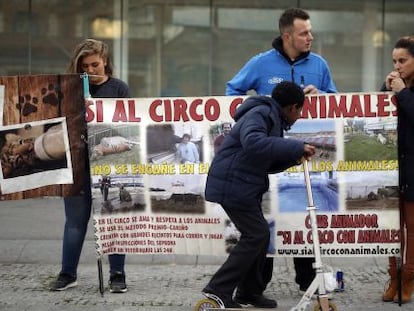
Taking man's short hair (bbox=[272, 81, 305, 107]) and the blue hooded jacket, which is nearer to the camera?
man's short hair (bbox=[272, 81, 305, 107])

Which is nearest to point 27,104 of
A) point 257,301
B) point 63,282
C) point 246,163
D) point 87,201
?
point 87,201

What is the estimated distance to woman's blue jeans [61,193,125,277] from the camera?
227 inches

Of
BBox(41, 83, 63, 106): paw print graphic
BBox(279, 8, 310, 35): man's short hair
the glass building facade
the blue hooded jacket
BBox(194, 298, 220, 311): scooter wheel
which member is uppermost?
the glass building facade

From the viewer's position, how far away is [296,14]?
5.48 metres

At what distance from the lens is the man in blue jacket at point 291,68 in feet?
18.0

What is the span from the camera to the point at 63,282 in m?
5.85

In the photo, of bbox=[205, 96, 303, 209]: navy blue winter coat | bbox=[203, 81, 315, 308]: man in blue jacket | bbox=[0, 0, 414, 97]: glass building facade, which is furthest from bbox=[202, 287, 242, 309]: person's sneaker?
bbox=[0, 0, 414, 97]: glass building facade

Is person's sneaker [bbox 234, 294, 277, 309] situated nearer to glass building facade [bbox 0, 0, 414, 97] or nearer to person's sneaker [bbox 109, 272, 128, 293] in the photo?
person's sneaker [bbox 109, 272, 128, 293]

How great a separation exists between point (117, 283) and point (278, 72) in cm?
196

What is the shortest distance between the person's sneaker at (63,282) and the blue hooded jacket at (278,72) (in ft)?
6.09

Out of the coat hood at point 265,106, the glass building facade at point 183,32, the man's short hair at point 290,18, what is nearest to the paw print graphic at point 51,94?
the coat hood at point 265,106

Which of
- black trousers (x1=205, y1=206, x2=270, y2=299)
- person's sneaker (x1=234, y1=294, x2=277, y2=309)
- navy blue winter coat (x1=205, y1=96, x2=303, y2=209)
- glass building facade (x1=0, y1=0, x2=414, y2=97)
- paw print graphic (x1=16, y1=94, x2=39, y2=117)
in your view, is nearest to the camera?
navy blue winter coat (x1=205, y1=96, x2=303, y2=209)

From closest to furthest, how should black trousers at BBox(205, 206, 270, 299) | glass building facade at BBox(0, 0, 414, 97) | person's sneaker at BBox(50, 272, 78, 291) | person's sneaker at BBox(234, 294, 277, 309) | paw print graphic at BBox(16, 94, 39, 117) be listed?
1. black trousers at BBox(205, 206, 270, 299)
2. person's sneaker at BBox(234, 294, 277, 309)
3. paw print graphic at BBox(16, 94, 39, 117)
4. person's sneaker at BBox(50, 272, 78, 291)
5. glass building facade at BBox(0, 0, 414, 97)

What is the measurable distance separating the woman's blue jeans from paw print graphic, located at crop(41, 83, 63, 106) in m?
0.76
